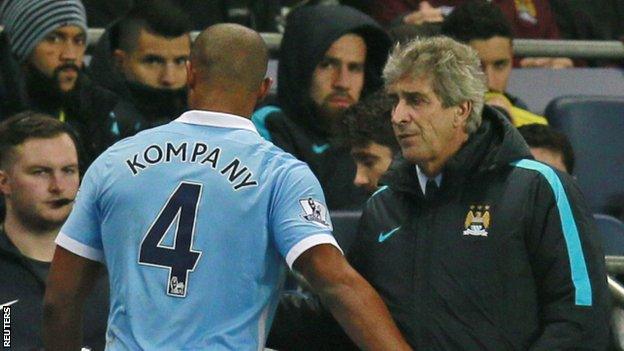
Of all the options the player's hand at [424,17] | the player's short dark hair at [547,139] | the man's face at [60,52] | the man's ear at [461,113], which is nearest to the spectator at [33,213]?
the man's face at [60,52]

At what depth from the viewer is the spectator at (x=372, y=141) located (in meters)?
6.52

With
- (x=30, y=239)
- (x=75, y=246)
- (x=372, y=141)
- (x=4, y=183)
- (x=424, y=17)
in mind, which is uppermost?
(x=424, y=17)

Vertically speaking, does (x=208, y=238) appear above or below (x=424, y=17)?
below

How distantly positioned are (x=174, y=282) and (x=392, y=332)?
59cm

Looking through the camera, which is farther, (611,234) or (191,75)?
(611,234)

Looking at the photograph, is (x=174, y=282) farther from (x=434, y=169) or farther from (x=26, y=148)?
(x=26, y=148)

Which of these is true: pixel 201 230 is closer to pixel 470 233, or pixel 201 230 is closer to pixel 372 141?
pixel 470 233

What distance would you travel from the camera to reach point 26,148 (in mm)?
5953

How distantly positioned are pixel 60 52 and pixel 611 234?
252 centimetres

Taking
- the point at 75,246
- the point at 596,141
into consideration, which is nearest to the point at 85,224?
the point at 75,246

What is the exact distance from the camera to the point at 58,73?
6832mm

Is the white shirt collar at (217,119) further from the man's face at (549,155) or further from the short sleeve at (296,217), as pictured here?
the man's face at (549,155)

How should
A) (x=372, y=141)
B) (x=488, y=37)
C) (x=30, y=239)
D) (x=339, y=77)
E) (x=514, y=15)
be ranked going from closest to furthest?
(x=30, y=239) → (x=372, y=141) → (x=339, y=77) → (x=488, y=37) → (x=514, y=15)

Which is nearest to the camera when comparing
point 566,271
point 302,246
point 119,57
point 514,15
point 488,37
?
point 302,246
